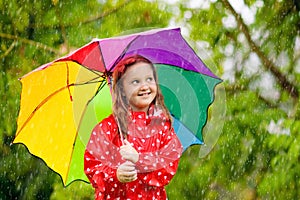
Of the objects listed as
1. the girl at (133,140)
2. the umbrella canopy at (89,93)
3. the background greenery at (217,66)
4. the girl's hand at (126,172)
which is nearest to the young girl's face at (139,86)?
the girl at (133,140)

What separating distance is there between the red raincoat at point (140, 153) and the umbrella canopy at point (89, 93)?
162 mm

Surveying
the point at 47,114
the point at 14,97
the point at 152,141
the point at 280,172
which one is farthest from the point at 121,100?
the point at 14,97

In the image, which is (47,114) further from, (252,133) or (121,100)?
(252,133)

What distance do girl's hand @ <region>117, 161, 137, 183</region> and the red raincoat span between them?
0.06m

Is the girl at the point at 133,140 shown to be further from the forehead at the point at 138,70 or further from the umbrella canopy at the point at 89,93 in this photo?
the umbrella canopy at the point at 89,93

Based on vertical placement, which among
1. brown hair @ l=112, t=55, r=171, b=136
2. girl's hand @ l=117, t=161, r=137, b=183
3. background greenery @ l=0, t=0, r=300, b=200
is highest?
background greenery @ l=0, t=0, r=300, b=200

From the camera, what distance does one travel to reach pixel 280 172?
545 cm

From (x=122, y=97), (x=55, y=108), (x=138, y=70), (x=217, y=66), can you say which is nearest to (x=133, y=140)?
(x=122, y=97)

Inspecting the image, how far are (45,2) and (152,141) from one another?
Answer: 349 centimetres

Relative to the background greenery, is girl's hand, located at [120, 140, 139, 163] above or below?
below

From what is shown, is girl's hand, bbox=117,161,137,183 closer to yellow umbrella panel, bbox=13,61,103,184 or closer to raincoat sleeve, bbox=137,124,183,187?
raincoat sleeve, bbox=137,124,183,187

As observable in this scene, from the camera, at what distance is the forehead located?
298 centimetres

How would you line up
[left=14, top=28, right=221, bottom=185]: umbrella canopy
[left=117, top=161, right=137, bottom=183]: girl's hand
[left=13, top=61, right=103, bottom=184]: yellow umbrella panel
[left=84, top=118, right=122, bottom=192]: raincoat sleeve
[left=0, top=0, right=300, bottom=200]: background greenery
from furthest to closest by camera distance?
[left=0, top=0, right=300, bottom=200]: background greenery, [left=13, top=61, right=103, bottom=184]: yellow umbrella panel, [left=14, top=28, right=221, bottom=185]: umbrella canopy, [left=84, top=118, right=122, bottom=192]: raincoat sleeve, [left=117, top=161, right=137, bottom=183]: girl's hand

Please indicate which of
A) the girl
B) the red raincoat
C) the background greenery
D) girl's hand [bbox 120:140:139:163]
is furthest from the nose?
the background greenery
